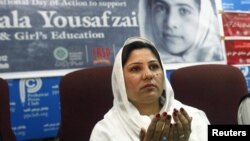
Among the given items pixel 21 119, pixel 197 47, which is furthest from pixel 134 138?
pixel 197 47

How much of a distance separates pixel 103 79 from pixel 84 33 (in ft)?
1.92

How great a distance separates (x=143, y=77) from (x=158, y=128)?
Answer: 0.40m

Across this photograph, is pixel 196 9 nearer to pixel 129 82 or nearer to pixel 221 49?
pixel 221 49

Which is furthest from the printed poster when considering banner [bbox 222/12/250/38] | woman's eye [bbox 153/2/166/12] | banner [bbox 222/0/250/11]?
woman's eye [bbox 153/2/166/12]

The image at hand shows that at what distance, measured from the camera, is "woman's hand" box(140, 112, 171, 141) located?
975mm

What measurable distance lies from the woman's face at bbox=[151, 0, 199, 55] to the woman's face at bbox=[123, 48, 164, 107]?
91 cm

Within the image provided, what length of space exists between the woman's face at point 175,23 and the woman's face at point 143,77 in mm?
914

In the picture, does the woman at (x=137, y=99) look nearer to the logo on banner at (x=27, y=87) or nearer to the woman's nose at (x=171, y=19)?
the logo on banner at (x=27, y=87)

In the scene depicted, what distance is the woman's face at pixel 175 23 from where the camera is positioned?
2336 millimetres

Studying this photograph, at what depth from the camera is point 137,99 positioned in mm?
1373

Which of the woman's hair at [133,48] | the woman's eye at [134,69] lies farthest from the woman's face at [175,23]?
the woman's eye at [134,69]

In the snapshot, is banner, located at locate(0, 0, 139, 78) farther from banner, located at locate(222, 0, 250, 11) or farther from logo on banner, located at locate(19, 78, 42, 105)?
banner, located at locate(222, 0, 250, 11)

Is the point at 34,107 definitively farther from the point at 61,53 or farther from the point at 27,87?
the point at 61,53

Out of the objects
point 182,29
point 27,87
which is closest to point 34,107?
point 27,87
